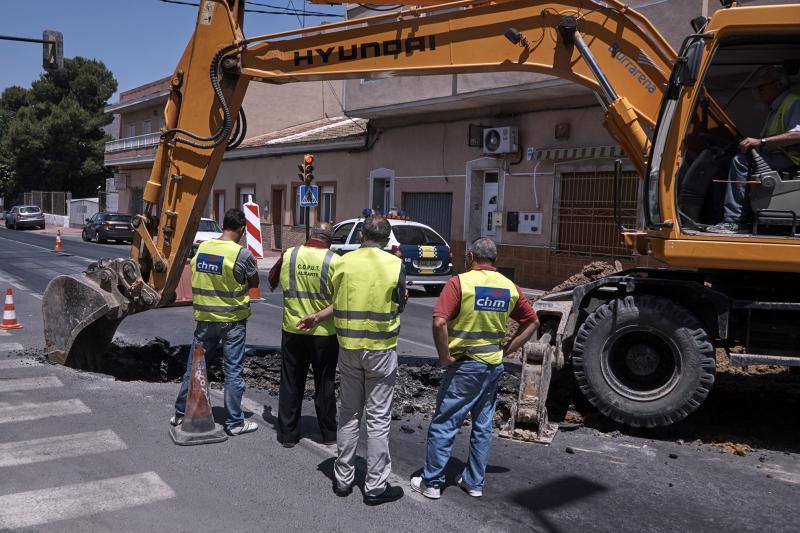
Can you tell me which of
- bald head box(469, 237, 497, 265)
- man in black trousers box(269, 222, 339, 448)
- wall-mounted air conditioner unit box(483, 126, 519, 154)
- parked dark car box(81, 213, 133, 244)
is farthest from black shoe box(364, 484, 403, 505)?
parked dark car box(81, 213, 133, 244)

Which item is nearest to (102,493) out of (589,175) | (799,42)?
(799,42)

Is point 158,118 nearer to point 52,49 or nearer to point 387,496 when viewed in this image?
point 52,49

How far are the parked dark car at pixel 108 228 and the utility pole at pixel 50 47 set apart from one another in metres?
11.9

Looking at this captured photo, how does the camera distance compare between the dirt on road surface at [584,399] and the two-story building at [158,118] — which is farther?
the two-story building at [158,118]

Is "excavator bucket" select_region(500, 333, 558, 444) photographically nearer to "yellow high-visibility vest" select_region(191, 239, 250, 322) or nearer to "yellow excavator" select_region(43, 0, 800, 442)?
"yellow excavator" select_region(43, 0, 800, 442)

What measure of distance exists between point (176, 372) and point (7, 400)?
1901mm

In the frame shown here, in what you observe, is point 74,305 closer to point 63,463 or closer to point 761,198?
point 63,463

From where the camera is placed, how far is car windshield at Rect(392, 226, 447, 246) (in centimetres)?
1520

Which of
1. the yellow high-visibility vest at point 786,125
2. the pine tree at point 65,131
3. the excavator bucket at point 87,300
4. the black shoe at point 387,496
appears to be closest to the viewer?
the black shoe at point 387,496

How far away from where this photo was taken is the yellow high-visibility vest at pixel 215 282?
545 cm

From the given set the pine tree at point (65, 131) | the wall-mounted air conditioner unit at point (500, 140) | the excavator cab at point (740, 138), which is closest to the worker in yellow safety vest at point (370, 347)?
the excavator cab at point (740, 138)

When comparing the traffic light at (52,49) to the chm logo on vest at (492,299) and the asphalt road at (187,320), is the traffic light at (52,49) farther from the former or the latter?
the chm logo on vest at (492,299)

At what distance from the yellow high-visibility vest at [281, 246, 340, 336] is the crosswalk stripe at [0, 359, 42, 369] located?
372cm

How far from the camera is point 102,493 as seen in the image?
4.26m
